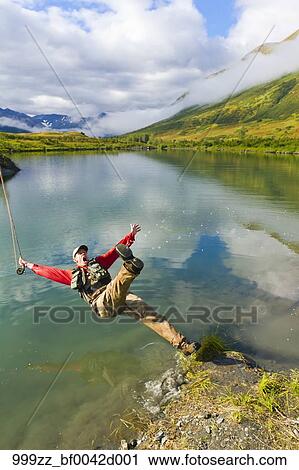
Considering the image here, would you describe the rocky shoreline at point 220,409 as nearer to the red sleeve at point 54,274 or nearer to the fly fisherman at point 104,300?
the fly fisherman at point 104,300

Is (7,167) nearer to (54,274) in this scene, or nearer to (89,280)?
(54,274)

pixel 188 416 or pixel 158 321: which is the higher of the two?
pixel 158 321

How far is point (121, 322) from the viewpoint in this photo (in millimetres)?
12594

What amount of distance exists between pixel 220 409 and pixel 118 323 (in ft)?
17.6

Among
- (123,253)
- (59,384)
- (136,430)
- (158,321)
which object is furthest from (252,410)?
(59,384)

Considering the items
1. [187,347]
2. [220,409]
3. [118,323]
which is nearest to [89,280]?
[118,323]

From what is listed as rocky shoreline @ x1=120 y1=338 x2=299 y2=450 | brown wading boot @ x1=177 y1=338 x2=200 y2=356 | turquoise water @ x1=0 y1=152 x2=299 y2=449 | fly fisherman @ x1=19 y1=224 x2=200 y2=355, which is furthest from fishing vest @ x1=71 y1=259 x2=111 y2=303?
rocky shoreline @ x1=120 y1=338 x2=299 y2=450

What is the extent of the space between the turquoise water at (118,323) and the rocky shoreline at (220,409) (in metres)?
0.66

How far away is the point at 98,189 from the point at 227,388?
40.9 m

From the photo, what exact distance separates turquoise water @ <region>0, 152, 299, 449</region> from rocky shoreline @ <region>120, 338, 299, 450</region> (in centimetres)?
66

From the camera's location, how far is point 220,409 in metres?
7.87

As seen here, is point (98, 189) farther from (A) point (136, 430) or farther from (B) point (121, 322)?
(A) point (136, 430)

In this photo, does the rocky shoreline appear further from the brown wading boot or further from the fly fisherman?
the fly fisherman

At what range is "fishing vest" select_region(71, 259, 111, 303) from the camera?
9.98 meters
